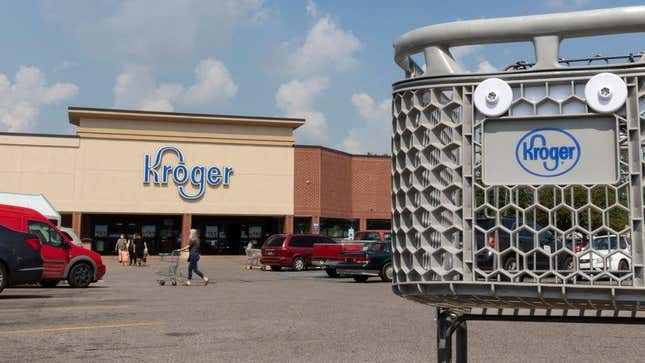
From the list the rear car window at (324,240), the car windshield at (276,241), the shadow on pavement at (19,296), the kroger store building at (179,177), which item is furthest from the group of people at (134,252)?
the shadow on pavement at (19,296)

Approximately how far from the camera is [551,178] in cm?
232

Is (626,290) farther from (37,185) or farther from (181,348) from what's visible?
(37,185)

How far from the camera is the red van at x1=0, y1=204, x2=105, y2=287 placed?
56.0 feet

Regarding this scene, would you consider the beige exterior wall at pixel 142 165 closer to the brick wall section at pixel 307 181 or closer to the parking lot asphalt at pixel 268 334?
the brick wall section at pixel 307 181

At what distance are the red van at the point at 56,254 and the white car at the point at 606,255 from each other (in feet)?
53.9

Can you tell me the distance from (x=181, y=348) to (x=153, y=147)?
4219cm

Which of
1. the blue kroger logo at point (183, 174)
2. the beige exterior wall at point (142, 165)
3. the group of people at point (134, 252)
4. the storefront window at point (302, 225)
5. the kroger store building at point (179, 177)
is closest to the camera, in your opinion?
the group of people at point (134, 252)

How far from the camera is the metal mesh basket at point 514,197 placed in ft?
7.43

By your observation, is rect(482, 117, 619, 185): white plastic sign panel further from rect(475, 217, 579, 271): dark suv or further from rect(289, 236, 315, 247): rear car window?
rect(289, 236, 315, 247): rear car window

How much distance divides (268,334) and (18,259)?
9.01 meters

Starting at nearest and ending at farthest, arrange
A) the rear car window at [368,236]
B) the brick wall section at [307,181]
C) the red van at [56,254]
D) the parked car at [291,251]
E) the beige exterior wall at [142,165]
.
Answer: the red van at [56,254] < the parked car at [291,251] < the rear car window at [368,236] < the beige exterior wall at [142,165] < the brick wall section at [307,181]

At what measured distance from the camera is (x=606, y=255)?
7.52ft

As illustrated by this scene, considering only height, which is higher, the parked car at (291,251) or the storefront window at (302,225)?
the storefront window at (302,225)

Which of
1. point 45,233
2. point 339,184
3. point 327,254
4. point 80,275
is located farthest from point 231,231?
point 45,233
